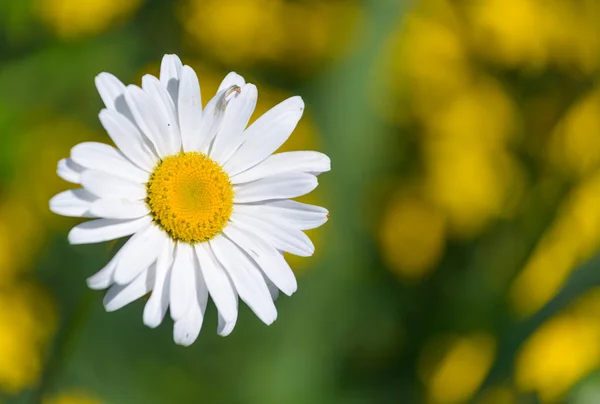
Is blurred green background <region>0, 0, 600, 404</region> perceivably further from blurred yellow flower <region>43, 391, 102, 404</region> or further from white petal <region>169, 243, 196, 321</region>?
white petal <region>169, 243, 196, 321</region>

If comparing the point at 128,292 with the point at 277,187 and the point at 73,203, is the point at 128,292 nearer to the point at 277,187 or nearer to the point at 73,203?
the point at 73,203

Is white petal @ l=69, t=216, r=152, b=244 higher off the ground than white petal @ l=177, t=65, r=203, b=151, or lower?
lower

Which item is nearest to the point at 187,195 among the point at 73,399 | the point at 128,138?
the point at 128,138

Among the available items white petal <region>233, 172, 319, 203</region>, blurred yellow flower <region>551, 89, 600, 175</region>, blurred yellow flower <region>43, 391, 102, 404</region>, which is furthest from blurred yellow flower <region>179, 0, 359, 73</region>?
white petal <region>233, 172, 319, 203</region>

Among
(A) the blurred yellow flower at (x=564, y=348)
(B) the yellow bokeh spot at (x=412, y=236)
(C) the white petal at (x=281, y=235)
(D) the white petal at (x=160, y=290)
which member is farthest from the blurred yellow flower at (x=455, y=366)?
(D) the white petal at (x=160, y=290)

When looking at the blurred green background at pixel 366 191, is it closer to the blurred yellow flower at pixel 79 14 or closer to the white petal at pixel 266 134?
the blurred yellow flower at pixel 79 14

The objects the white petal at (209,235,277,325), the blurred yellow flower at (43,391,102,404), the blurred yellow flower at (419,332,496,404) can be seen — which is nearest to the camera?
the white petal at (209,235,277,325)
